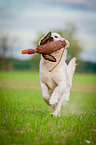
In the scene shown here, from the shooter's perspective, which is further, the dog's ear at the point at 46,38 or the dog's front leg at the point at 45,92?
the dog's front leg at the point at 45,92

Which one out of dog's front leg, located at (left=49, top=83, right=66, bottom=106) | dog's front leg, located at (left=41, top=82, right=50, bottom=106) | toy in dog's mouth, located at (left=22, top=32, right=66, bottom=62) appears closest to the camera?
toy in dog's mouth, located at (left=22, top=32, right=66, bottom=62)

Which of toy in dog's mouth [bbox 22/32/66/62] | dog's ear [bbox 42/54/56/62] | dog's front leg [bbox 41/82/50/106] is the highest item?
toy in dog's mouth [bbox 22/32/66/62]

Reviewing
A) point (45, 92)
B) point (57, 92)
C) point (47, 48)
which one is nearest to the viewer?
point (47, 48)

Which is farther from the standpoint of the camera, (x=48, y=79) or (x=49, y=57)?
(x=48, y=79)

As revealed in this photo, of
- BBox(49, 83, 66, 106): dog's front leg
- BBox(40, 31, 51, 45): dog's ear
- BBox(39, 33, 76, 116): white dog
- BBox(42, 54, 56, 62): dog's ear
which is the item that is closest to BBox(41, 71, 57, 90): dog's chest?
BBox(39, 33, 76, 116): white dog

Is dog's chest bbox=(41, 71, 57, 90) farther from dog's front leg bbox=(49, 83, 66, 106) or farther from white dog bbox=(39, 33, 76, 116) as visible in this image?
dog's front leg bbox=(49, 83, 66, 106)

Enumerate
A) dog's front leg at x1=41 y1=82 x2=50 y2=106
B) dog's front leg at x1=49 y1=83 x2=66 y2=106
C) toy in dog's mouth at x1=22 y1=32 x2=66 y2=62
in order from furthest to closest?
dog's front leg at x1=41 y1=82 x2=50 y2=106, dog's front leg at x1=49 y1=83 x2=66 y2=106, toy in dog's mouth at x1=22 y1=32 x2=66 y2=62

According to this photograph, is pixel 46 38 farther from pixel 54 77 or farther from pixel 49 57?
pixel 54 77

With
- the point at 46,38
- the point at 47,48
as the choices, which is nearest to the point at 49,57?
the point at 47,48

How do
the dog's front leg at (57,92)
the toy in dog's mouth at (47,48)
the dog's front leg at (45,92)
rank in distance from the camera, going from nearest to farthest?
the toy in dog's mouth at (47,48), the dog's front leg at (57,92), the dog's front leg at (45,92)

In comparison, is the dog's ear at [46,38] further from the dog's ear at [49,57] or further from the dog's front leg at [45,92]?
the dog's front leg at [45,92]

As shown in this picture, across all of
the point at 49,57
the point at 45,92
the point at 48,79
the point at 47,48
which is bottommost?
the point at 45,92

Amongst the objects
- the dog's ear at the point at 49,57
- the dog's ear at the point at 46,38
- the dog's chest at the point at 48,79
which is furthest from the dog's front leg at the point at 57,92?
the dog's ear at the point at 46,38

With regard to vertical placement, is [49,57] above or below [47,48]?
below
